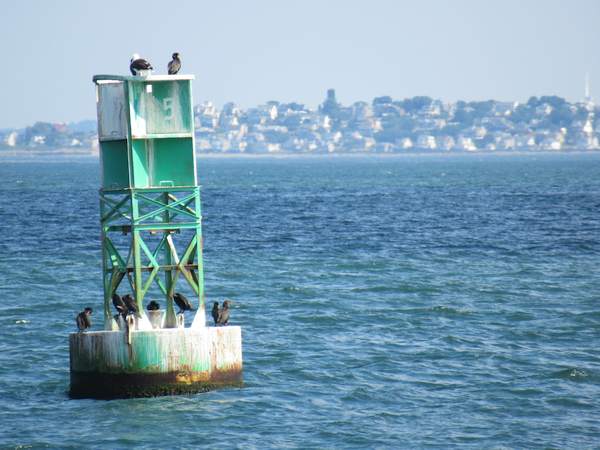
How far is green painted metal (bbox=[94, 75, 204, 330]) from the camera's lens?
1077 inches

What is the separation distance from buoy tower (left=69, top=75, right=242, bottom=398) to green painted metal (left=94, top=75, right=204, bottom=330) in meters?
0.02

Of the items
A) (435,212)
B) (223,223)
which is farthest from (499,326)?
(435,212)

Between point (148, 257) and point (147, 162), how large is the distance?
2035mm

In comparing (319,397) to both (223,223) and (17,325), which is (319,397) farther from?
(223,223)

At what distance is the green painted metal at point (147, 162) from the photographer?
89.8 ft

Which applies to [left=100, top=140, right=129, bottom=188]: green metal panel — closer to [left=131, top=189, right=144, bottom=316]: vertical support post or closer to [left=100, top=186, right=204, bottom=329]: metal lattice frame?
[left=100, top=186, right=204, bottom=329]: metal lattice frame

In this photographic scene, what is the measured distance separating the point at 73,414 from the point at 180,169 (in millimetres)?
5636

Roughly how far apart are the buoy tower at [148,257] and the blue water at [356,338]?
1.86 ft

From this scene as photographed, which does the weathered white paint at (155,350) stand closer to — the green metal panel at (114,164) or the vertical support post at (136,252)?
the vertical support post at (136,252)

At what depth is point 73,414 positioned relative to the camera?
26734 mm

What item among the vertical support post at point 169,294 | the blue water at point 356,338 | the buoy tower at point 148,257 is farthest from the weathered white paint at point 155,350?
the vertical support post at point 169,294

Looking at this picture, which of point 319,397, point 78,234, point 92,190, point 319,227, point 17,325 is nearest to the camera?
point 319,397

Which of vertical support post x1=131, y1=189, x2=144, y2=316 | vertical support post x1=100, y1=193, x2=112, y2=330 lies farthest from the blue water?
vertical support post x1=131, y1=189, x2=144, y2=316

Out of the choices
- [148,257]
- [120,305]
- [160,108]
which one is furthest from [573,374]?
[160,108]
